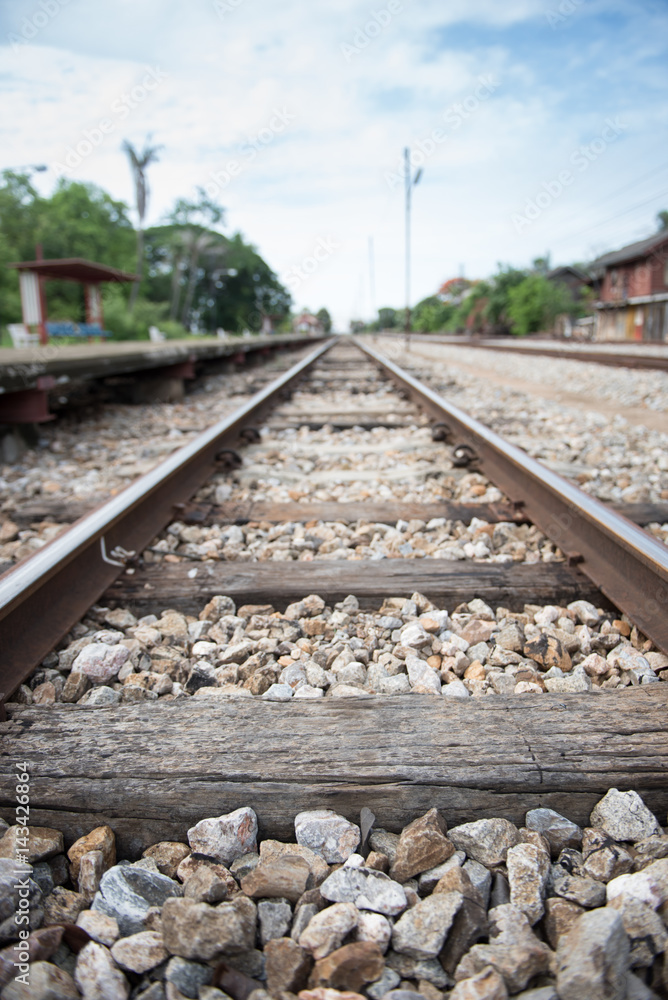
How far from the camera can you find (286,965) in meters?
0.83

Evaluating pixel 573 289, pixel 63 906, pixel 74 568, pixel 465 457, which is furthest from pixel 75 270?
pixel 573 289

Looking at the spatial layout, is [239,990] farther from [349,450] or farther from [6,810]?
[349,450]

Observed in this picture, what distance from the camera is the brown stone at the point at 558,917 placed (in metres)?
0.89

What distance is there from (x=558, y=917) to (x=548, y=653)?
74 cm

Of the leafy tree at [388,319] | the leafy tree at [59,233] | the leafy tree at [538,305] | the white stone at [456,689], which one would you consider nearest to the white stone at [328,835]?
the white stone at [456,689]

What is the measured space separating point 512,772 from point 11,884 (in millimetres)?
794

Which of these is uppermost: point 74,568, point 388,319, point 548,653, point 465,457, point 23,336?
point 388,319

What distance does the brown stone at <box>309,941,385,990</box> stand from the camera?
0.82 metres

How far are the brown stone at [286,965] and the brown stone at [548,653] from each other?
3.05 feet

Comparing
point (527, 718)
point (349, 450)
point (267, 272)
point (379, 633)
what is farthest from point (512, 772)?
point (267, 272)

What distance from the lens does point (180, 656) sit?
1641mm

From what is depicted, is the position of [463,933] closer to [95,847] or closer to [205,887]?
[205,887]

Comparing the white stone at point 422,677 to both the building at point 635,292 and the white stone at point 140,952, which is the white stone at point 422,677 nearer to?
the white stone at point 140,952

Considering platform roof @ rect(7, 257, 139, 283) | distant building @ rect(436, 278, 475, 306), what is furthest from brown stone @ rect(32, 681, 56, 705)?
distant building @ rect(436, 278, 475, 306)
